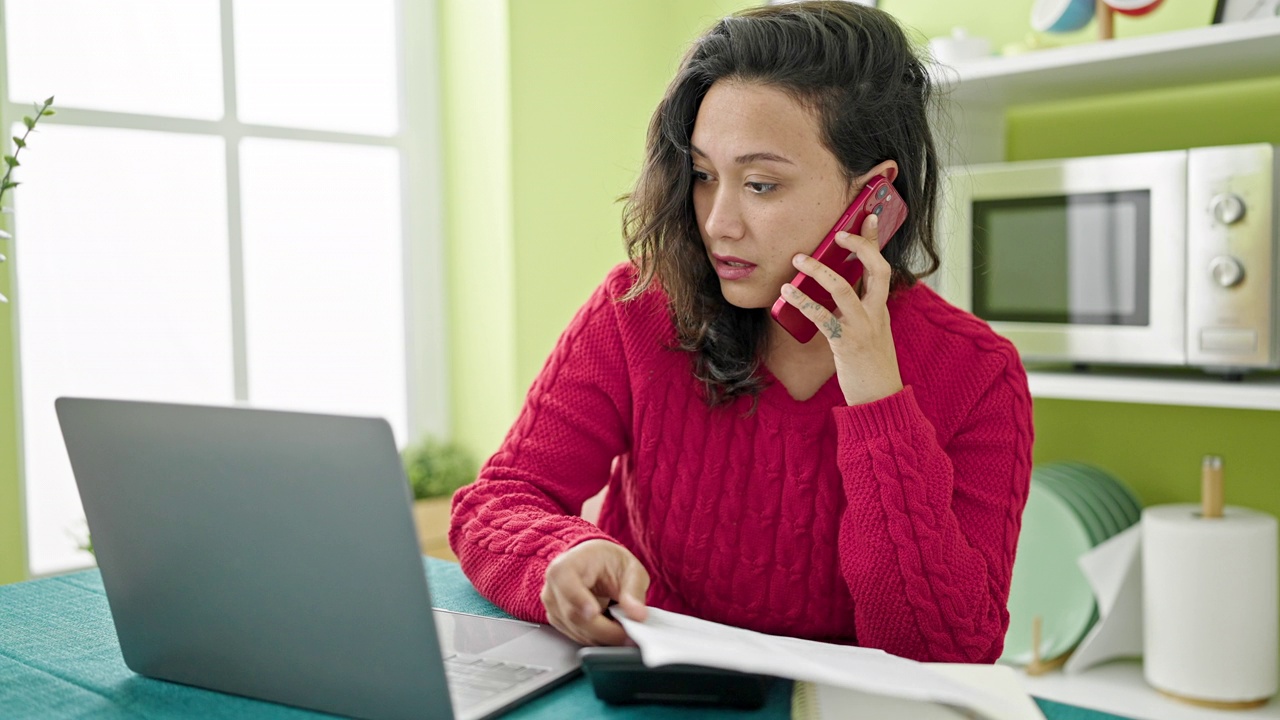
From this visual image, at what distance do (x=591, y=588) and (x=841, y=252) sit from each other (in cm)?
45

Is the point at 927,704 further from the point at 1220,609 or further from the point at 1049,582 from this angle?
the point at 1049,582

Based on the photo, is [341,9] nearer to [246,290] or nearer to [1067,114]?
[246,290]

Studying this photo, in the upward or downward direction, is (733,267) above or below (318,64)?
below

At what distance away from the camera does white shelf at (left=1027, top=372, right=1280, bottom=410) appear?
1575 millimetres

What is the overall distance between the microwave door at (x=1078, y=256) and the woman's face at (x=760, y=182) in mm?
811

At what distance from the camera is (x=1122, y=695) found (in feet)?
5.76

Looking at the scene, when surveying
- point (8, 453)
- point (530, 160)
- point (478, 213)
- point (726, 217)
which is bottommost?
point (8, 453)

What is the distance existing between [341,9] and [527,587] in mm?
1990

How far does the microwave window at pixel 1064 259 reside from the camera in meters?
1.70

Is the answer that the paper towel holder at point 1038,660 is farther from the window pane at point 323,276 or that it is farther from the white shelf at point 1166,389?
the window pane at point 323,276

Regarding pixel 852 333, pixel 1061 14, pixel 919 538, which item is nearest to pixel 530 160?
pixel 1061 14

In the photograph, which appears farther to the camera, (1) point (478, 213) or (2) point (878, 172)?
(1) point (478, 213)

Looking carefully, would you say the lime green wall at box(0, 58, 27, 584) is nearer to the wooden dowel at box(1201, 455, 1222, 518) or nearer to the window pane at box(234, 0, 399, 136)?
the window pane at box(234, 0, 399, 136)

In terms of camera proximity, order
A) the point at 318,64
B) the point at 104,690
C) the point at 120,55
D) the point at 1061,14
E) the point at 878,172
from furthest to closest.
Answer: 1. the point at 318,64
2. the point at 120,55
3. the point at 1061,14
4. the point at 878,172
5. the point at 104,690
